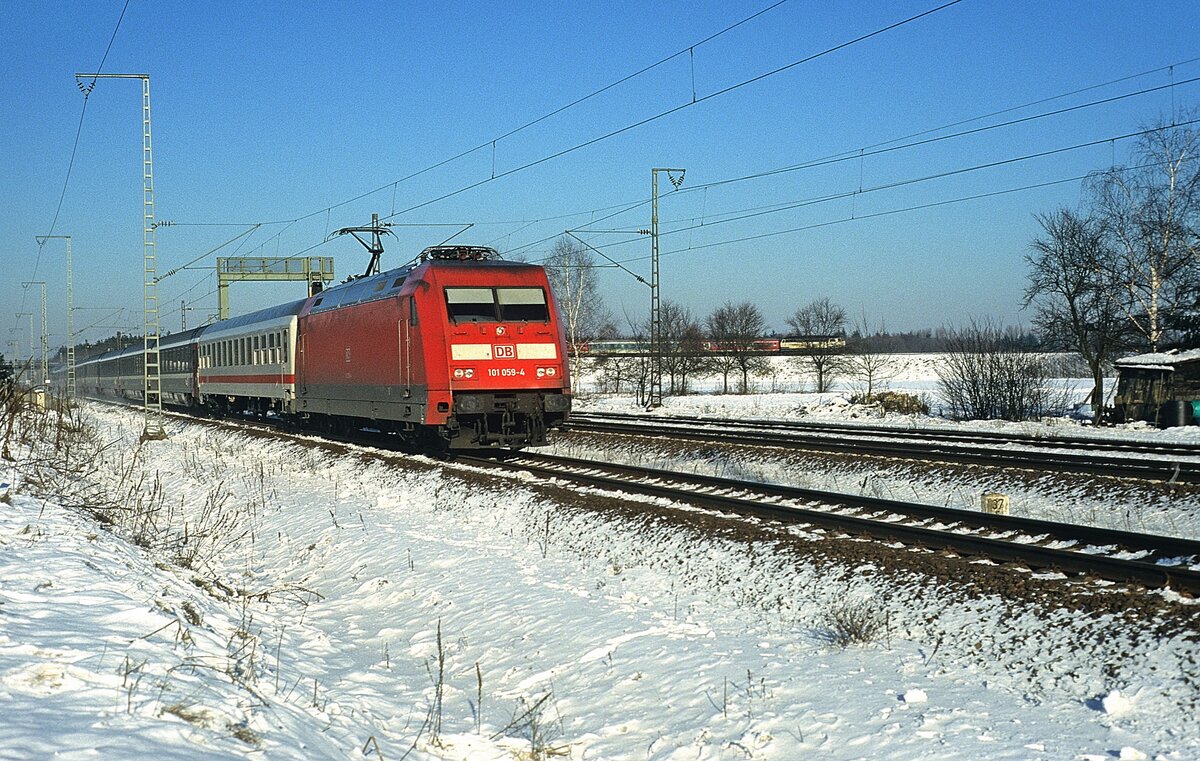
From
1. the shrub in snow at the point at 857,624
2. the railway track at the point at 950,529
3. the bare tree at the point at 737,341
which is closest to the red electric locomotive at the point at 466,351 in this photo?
the railway track at the point at 950,529

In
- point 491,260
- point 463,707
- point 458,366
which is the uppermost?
point 491,260

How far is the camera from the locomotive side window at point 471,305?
1645 centimetres

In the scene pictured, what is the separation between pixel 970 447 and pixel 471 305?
9007 millimetres

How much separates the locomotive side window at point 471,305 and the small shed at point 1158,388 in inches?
692

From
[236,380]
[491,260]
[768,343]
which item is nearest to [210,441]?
[236,380]

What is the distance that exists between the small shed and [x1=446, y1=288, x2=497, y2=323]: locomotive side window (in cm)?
1757

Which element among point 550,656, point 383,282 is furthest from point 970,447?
point 550,656

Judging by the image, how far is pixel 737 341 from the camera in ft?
188

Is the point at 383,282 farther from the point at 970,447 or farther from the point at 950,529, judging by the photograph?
the point at 950,529

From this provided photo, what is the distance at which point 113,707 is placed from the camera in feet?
14.9

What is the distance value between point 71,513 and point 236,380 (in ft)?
69.7

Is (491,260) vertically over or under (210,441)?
over

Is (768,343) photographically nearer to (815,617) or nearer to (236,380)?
(236,380)

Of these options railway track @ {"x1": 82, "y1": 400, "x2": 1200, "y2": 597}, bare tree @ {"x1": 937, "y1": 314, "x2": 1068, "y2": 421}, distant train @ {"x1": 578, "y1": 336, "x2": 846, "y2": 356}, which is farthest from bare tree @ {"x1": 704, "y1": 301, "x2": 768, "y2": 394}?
railway track @ {"x1": 82, "y1": 400, "x2": 1200, "y2": 597}
